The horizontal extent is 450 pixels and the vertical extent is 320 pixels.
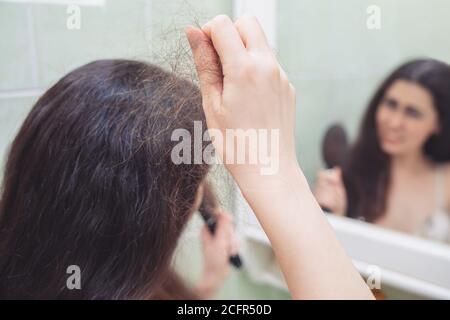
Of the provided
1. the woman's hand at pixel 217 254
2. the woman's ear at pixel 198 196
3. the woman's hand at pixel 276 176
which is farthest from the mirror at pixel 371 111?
the woman's hand at pixel 276 176

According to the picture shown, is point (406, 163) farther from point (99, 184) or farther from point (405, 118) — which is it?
point (99, 184)

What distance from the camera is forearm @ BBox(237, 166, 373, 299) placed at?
30 centimetres

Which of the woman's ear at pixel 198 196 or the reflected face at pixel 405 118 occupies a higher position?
the reflected face at pixel 405 118

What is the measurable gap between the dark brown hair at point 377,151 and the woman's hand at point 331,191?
14 millimetres

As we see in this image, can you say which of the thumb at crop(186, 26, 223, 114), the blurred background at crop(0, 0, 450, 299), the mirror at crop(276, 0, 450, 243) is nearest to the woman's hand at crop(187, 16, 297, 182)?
the thumb at crop(186, 26, 223, 114)

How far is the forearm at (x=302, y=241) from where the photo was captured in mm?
296

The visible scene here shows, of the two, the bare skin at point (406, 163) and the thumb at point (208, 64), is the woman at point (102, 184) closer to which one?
the thumb at point (208, 64)

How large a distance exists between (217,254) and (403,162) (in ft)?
1.44

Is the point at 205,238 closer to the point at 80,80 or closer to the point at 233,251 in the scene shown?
the point at 233,251

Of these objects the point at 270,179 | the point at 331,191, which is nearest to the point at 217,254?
the point at 331,191

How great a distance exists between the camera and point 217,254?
2.78 feet
